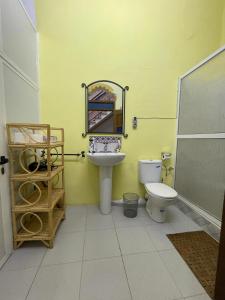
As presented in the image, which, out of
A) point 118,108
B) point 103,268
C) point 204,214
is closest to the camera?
point 103,268

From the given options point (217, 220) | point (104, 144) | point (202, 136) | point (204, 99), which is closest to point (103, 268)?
point (217, 220)

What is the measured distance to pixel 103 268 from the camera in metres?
1.22

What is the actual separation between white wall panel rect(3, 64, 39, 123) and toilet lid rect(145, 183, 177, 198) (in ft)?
5.16

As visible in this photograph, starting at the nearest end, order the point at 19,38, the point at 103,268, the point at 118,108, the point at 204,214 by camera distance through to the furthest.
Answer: the point at 103,268
the point at 19,38
the point at 204,214
the point at 118,108

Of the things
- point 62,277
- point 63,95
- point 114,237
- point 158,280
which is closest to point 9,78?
point 63,95

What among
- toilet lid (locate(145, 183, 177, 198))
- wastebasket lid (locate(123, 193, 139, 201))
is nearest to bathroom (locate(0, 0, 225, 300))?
wastebasket lid (locate(123, 193, 139, 201))

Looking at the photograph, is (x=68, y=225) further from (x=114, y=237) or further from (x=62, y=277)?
(x=62, y=277)

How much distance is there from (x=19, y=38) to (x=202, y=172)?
2364 millimetres

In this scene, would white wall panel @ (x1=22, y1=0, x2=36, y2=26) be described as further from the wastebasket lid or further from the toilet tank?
the wastebasket lid

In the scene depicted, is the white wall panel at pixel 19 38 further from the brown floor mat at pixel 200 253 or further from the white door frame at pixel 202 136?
the brown floor mat at pixel 200 253

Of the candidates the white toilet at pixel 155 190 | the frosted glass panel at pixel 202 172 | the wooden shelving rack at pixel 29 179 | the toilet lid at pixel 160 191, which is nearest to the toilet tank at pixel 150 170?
the white toilet at pixel 155 190

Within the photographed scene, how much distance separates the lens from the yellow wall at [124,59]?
1.98m

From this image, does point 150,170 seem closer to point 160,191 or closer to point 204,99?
point 160,191

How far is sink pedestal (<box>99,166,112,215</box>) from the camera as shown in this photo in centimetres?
199
